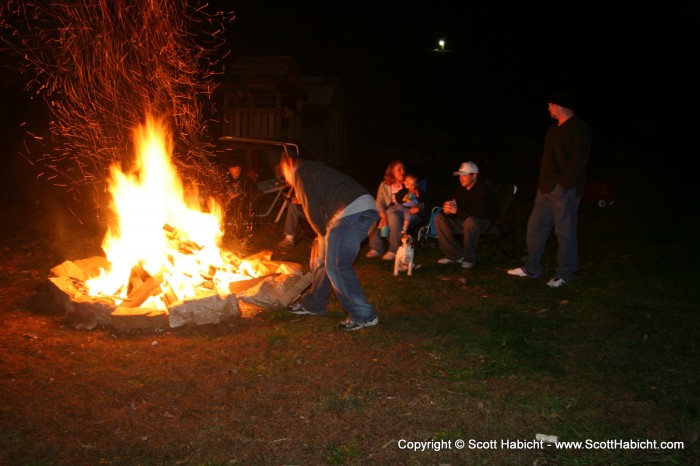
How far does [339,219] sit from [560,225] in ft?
10.7

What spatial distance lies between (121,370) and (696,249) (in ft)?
30.4

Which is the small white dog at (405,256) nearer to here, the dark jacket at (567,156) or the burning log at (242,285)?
the dark jacket at (567,156)

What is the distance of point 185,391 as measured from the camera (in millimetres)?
4652

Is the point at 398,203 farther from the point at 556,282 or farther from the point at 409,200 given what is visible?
the point at 556,282

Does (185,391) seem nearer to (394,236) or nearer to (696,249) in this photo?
(394,236)

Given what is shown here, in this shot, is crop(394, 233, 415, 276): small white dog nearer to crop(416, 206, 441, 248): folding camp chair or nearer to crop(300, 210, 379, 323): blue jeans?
crop(416, 206, 441, 248): folding camp chair

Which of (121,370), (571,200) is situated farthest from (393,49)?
(121,370)

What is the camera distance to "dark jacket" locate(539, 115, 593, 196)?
7168 millimetres

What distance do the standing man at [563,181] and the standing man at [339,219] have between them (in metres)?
2.84

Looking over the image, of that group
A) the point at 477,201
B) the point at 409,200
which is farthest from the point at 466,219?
the point at 409,200

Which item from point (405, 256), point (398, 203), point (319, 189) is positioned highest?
point (319, 189)

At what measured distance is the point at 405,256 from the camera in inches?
320

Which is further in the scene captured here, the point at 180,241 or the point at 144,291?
the point at 180,241

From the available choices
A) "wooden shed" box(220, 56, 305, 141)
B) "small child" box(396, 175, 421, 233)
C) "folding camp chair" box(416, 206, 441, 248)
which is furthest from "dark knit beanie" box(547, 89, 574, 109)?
"wooden shed" box(220, 56, 305, 141)
